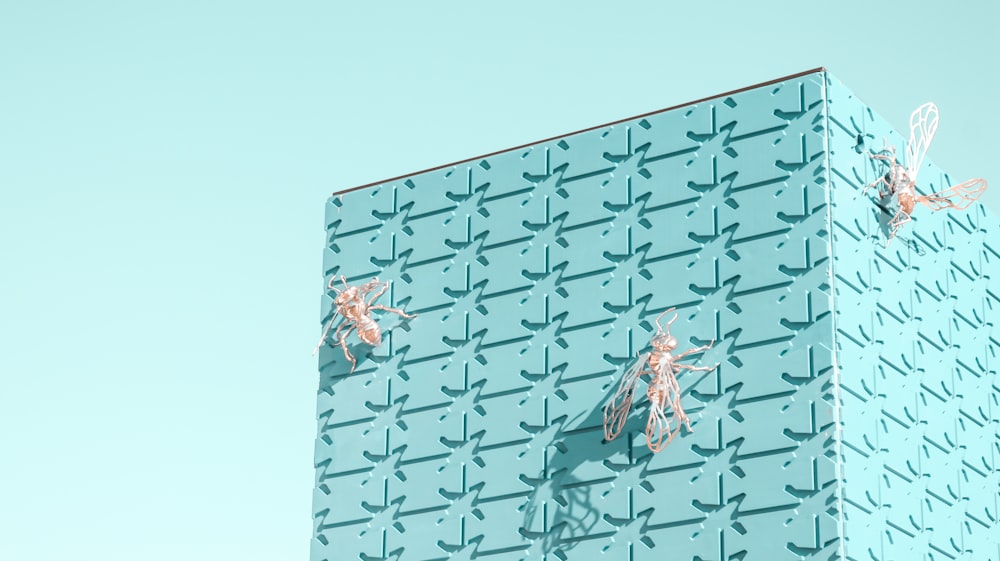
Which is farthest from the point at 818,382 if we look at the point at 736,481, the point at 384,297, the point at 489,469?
the point at 384,297

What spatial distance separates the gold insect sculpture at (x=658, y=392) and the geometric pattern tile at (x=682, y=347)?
0.16 metres

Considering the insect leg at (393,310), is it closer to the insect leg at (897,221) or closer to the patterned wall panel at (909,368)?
the patterned wall panel at (909,368)

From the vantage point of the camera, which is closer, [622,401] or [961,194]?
[622,401]

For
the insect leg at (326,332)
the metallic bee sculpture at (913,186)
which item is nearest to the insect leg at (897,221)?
the metallic bee sculpture at (913,186)

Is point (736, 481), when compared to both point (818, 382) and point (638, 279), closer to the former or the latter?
point (818, 382)

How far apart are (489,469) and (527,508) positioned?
2.55 ft

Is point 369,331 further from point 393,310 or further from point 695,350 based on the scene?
point 695,350

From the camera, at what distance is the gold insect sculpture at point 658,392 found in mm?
20359

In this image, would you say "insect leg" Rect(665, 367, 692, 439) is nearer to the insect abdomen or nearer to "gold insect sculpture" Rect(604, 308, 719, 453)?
"gold insect sculpture" Rect(604, 308, 719, 453)

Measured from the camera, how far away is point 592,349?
21.4 m

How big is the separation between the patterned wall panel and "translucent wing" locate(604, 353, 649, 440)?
2330 mm

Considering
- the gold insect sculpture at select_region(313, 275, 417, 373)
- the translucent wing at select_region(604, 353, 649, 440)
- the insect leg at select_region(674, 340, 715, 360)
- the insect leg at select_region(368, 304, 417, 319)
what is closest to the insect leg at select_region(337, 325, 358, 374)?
the gold insect sculpture at select_region(313, 275, 417, 373)

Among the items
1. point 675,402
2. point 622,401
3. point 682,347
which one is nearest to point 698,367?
point 682,347

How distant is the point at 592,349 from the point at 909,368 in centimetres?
370
